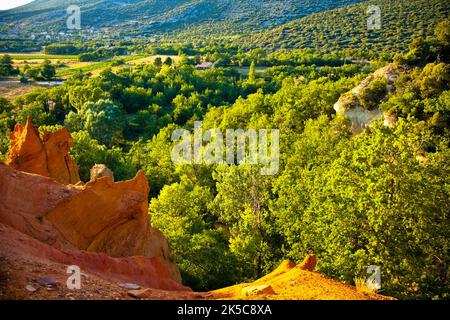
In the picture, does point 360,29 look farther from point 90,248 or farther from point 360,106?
point 90,248

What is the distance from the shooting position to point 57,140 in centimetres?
3209

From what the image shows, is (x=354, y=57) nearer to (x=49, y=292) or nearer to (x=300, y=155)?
(x=300, y=155)

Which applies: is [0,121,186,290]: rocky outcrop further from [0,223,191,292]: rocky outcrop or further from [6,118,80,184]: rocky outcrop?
[6,118,80,184]: rocky outcrop

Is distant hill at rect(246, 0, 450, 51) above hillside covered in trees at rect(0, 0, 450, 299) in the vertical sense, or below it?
above

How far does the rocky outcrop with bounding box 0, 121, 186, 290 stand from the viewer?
54.6 feet

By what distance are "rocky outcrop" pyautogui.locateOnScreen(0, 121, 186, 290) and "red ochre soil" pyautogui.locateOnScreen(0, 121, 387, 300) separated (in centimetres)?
5

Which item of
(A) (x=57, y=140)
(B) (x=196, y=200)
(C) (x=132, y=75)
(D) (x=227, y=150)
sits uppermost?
(C) (x=132, y=75)

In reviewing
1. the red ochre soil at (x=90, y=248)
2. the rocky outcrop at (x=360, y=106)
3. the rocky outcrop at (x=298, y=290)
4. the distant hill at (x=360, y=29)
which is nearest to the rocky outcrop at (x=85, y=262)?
the red ochre soil at (x=90, y=248)

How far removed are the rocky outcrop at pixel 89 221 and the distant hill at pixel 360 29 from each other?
10386 centimetres

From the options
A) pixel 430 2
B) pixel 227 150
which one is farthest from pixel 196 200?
pixel 430 2

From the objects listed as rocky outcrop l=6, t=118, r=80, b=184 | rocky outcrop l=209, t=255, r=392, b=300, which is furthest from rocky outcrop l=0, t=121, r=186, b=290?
rocky outcrop l=209, t=255, r=392, b=300

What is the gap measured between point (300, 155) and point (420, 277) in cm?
1969

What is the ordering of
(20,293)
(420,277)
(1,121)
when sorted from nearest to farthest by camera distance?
(20,293) → (420,277) → (1,121)

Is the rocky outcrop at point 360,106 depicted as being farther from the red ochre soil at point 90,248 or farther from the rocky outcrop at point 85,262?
the rocky outcrop at point 85,262
